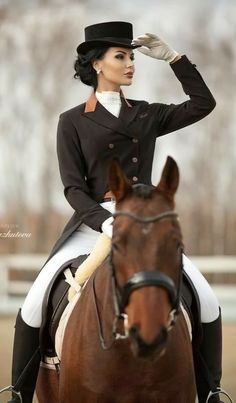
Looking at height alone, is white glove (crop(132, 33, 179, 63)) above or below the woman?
above

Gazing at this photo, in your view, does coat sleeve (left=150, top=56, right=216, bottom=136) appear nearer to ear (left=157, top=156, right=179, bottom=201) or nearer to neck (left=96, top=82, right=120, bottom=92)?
neck (left=96, top=82, right=120, bottom=92)

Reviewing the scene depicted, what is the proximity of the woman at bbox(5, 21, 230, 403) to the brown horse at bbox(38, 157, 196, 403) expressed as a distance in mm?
407

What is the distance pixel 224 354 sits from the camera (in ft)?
36.3

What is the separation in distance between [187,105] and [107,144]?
0.48 metres

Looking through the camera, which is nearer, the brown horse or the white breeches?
the brown horse

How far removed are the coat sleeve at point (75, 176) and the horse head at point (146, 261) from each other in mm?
852

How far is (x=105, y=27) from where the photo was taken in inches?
186

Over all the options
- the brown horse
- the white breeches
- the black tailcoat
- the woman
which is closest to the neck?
the woman

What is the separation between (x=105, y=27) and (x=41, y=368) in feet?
6.21

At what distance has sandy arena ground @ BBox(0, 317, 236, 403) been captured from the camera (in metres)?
9.01

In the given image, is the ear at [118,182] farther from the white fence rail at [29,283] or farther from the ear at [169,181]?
the white fence rail at [29,283]


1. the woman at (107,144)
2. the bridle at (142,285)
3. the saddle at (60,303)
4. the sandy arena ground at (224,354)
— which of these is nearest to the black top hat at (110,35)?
the woman at (107,144)

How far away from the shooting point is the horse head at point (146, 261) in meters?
3.12

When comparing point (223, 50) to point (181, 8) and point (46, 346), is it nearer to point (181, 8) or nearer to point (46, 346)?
point (181, 8)
